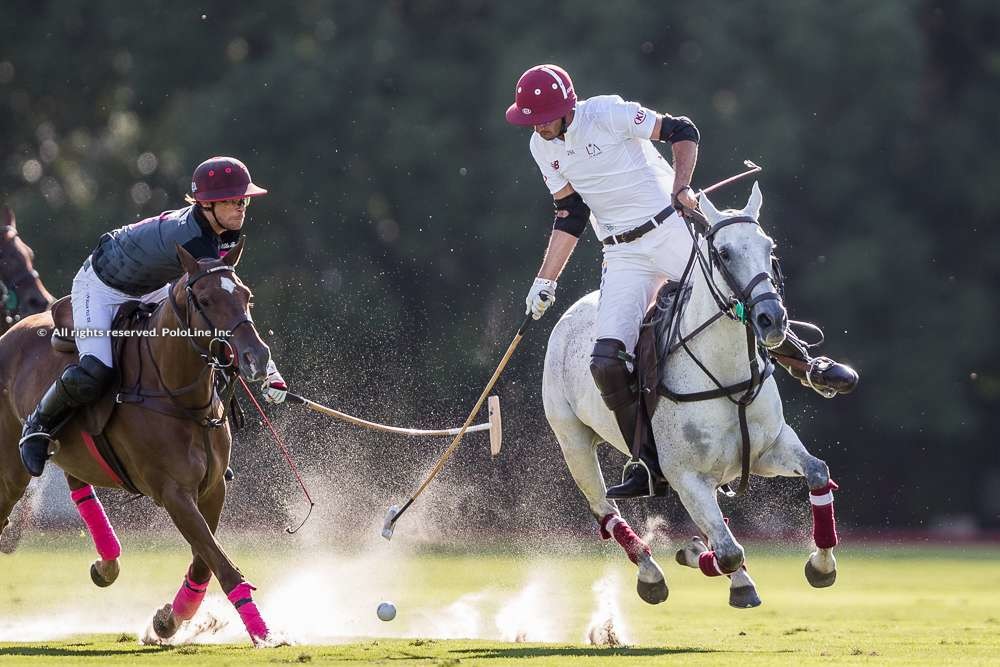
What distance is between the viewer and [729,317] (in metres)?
8.38

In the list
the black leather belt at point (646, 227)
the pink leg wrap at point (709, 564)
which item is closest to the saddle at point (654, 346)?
the black leather belt at point (646, 227)

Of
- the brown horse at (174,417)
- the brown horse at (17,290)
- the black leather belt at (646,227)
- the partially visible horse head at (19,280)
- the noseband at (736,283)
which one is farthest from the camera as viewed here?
the partially visible horse head at (19,280)

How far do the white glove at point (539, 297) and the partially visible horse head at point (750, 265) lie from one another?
4.39ft

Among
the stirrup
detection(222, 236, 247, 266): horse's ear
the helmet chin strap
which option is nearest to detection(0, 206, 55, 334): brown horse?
the helmet chin strap

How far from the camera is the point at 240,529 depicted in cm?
1617

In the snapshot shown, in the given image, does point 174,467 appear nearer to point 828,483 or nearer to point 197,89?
point 828,483

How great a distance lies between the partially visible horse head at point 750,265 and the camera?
7.75 meters

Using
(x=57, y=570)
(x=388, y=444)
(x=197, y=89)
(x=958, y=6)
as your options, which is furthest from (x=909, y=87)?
(x=57, y=570)

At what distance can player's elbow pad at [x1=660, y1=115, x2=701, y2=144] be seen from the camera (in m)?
9.07

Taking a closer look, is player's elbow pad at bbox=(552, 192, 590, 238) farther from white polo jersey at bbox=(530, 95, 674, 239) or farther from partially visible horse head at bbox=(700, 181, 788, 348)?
partially visible horse head at bbox=(700, 181, 788, 348)

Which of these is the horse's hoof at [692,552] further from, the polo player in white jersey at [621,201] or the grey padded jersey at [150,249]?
the grey padded jersey at [150,249]

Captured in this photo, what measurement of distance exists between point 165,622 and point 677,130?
144 inches

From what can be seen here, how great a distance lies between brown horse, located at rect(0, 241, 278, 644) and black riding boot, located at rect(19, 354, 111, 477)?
0.40 ft

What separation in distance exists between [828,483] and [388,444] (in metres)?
8.55
